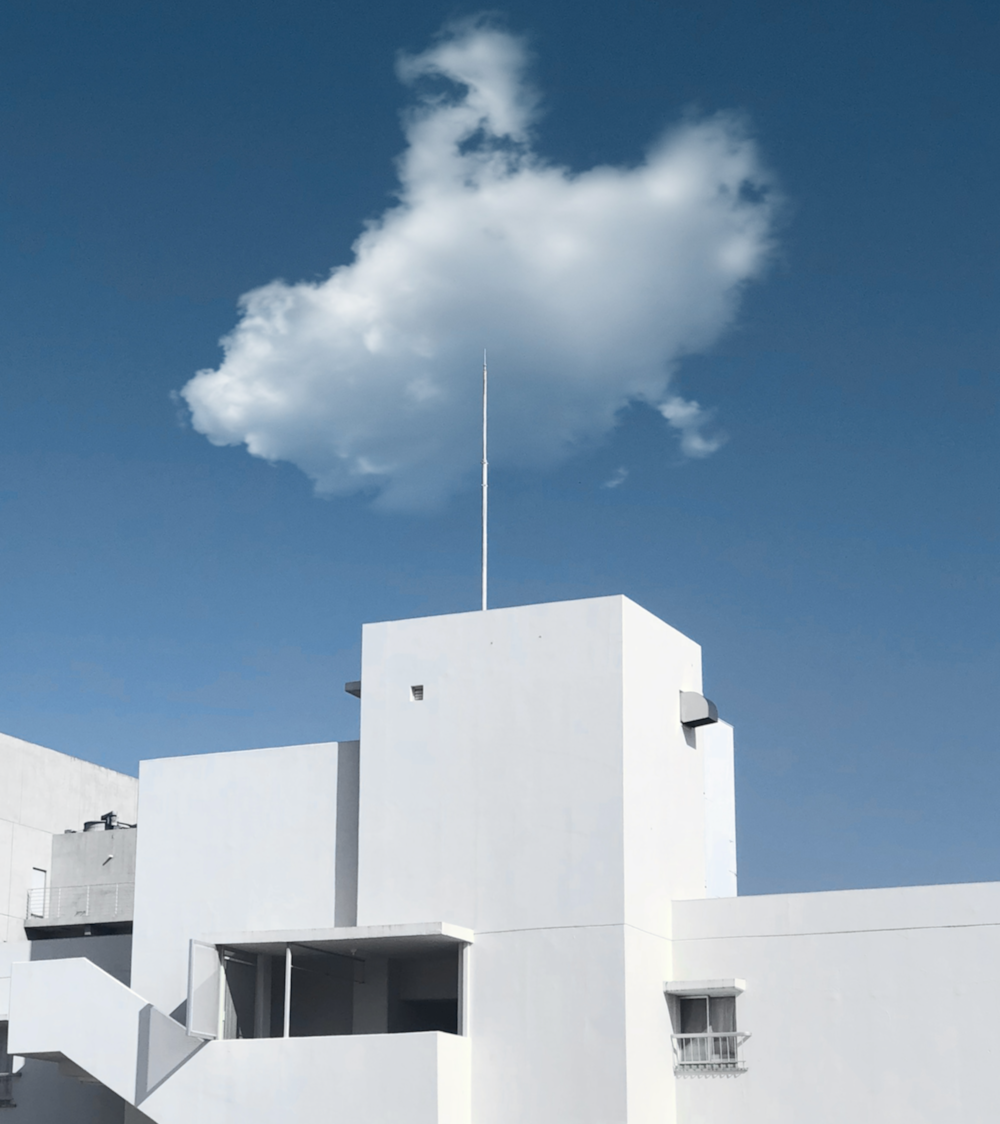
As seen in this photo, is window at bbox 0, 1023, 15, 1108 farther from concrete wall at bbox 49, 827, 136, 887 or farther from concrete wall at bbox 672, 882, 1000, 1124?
concrete wall at bbox 672, 882, 1000, 1124

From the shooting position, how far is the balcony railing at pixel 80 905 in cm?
A: 4634

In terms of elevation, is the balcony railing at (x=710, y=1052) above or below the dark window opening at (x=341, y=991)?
below

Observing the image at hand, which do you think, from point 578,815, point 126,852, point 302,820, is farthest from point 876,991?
point 126,852

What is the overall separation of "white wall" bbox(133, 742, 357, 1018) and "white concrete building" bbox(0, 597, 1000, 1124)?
59mm

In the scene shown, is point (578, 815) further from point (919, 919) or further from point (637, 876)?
point (919, 919)

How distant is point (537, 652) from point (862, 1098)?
1012 cm

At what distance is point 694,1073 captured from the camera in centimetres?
3031

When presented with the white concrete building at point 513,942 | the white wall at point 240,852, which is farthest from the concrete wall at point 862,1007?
the white wall at point 240,852

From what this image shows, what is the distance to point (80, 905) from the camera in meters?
47.0

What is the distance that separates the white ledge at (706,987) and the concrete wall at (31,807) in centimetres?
2360

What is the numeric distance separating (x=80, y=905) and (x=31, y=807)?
3.39 m

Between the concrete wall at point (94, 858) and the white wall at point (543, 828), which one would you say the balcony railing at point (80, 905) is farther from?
the white wall at point (543, 828)

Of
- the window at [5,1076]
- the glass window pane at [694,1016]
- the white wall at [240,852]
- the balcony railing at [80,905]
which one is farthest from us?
the balcony railing at [80,905]

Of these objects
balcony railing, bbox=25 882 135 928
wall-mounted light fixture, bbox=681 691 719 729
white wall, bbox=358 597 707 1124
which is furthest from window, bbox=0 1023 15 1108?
wall-mounted light fixture, bbox=681 691 719 729
